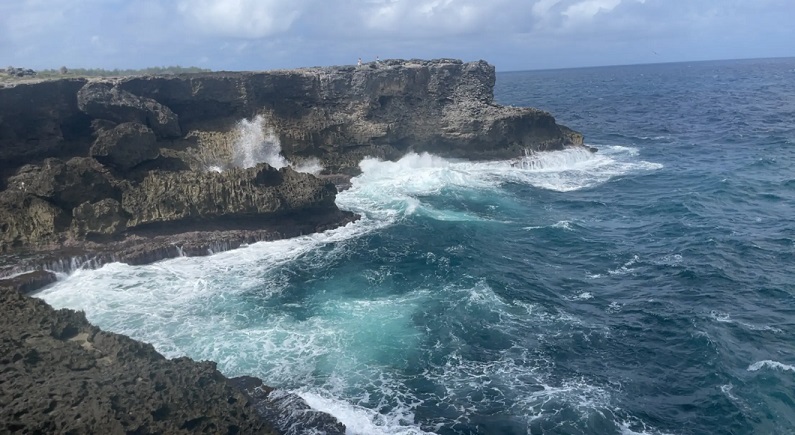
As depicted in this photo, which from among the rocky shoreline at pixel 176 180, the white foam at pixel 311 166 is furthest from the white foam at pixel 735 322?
the white foam at pixel 311 166

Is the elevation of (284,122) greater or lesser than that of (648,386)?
greater

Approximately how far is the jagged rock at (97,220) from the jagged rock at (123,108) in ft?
33.0

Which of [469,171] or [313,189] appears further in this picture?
[469,171]

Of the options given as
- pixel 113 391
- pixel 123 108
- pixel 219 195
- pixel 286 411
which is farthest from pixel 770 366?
pixel 123 108

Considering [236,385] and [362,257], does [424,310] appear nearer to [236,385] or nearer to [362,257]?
[362,257]

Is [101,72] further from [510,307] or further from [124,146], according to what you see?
[510,307]

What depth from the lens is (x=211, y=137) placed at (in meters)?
45.8

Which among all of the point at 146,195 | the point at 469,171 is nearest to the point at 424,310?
the point at 146,195

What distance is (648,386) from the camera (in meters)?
20.4

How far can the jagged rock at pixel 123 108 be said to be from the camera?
129ft

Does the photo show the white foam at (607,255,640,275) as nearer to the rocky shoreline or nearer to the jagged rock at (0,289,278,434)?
the rocky shoreline

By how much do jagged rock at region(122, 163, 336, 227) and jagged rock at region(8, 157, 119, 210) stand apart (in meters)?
1.54

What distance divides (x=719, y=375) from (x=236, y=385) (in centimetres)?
1682

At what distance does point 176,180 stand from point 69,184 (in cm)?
558
